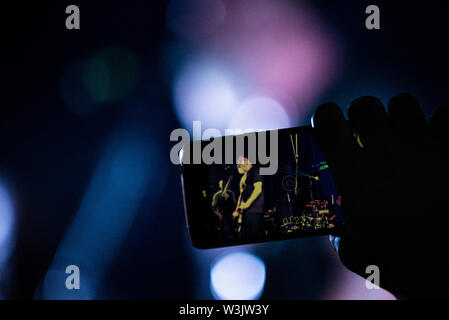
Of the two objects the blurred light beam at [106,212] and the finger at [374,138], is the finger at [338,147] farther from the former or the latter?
the blurred light beam at [106,212]

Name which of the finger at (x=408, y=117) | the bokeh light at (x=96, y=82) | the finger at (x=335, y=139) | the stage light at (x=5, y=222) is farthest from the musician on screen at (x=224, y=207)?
the stage light at (x=5, y=222)

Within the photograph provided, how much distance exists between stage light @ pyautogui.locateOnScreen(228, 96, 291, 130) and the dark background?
2.6 inches

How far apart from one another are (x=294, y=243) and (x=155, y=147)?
473mm

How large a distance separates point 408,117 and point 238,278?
22.4 inches

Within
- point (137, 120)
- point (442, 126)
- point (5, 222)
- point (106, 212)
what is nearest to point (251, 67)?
point (137, 120)

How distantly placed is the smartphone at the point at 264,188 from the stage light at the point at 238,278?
0.25 m

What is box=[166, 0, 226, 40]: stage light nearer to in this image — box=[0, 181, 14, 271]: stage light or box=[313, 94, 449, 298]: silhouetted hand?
box=[313, 94, 449, 298]: silhouetted hand

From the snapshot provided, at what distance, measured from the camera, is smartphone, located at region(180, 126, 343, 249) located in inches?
19.5

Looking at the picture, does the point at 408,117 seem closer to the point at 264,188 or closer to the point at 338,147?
the point at 338,147

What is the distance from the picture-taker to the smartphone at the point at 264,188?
50 cm

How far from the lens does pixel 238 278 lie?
720 millimetres

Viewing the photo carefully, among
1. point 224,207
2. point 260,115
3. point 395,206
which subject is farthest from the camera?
point 260,115
